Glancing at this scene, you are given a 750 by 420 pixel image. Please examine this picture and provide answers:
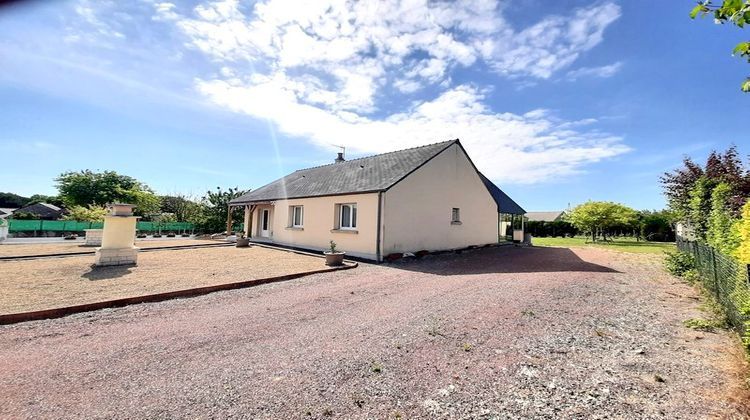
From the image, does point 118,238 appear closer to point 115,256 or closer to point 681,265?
point 115,256

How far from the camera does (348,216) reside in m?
15.1

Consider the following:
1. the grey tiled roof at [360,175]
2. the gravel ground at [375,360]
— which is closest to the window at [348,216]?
the grey tiled roof at [360,175]

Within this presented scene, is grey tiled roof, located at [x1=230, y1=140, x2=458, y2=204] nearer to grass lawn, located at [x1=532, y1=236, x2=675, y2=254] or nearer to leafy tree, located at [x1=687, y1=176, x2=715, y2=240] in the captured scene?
leafy tree, located at [x1=687, y1=176, x2=715, y2=240]

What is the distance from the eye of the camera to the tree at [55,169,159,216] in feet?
119

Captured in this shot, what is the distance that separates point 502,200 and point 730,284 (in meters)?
18.9

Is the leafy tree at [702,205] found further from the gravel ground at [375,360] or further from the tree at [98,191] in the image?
the tree at [98,191]

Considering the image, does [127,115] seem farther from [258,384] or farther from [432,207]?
[432,207]

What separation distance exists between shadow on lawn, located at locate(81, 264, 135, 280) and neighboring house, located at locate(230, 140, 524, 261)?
781 cm

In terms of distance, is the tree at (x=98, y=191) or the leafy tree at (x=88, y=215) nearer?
the leafy tree at (x=88, y=215)

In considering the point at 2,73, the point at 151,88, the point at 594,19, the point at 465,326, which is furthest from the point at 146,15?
the point at 594,19

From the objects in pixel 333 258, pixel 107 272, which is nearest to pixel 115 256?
pixel 107 272

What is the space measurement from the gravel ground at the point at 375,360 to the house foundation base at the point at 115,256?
20.0 ft

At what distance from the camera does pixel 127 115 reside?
35.3ft

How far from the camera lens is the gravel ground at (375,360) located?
2.91 meters
